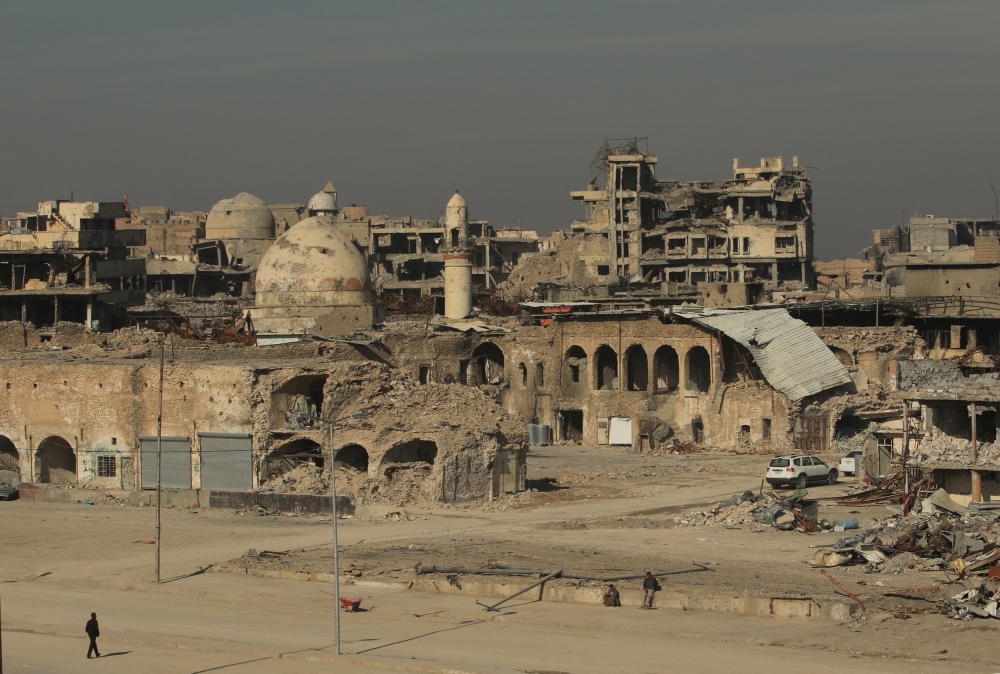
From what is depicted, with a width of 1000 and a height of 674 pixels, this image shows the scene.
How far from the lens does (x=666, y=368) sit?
177 feet

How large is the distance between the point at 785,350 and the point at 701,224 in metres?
36.7

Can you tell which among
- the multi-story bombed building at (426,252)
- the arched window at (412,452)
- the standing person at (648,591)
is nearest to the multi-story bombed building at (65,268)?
the multi-story bombed building at (426,252)

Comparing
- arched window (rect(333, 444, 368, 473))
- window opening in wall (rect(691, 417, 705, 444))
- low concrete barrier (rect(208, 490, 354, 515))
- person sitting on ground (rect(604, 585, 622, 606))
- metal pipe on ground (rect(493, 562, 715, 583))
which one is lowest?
person sitting on ground (rect(604, 585, 622, 606))

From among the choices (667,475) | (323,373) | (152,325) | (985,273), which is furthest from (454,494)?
(152,325)

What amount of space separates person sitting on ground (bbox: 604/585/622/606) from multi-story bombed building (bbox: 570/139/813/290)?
173ft

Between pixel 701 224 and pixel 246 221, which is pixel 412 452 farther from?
pixel 246 221

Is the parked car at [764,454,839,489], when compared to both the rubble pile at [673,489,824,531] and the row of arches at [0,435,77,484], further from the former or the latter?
the row of arches at [0,435,77,484]

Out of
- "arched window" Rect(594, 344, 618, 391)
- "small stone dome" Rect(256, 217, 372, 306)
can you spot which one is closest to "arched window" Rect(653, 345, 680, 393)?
"arched window" Rect(594, 344, 618, 391)

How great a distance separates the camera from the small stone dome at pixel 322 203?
100 meters

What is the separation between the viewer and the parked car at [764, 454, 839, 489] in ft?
124

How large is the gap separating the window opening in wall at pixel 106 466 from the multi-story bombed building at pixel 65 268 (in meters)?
21.6

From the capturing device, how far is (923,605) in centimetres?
2536

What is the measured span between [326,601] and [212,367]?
12.6 metres

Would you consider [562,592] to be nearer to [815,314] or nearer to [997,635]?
[997,635]
